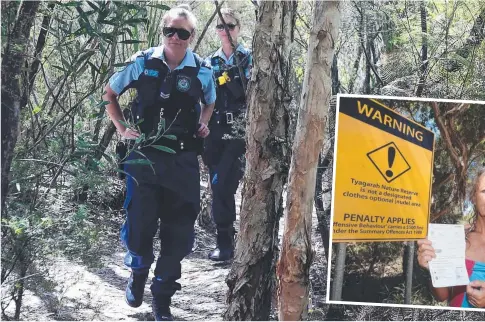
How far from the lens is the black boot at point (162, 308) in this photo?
13.7 ft

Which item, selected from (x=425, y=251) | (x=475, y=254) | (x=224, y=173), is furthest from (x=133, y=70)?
(x=475, y=254)

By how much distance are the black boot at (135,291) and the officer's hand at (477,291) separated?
6.36 feet

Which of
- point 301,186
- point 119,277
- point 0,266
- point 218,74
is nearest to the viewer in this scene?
point 301,186

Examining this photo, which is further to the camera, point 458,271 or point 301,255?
point 458,271

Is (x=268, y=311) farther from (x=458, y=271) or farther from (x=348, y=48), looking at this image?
(x=348, y=48)

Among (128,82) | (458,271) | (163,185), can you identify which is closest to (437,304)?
(458,271)

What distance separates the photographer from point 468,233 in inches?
146

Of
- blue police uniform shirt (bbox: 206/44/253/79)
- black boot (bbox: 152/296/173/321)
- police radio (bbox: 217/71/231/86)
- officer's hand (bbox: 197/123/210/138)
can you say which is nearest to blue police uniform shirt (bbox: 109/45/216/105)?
officer's hand (bbox: 197/123/210/138)

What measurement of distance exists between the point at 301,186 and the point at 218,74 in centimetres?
199

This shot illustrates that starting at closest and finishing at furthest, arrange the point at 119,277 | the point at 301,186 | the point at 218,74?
the point at 301,186, the point at 119,277, the point at 218,74

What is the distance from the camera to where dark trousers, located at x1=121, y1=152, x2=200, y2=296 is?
4070 millimetres

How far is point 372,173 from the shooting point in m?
3.57

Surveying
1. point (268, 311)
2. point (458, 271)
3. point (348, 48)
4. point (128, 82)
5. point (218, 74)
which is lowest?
point (268, 311)

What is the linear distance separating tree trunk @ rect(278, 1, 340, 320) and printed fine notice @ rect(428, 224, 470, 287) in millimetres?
722
